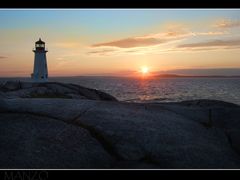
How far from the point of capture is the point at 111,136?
798 centimetres

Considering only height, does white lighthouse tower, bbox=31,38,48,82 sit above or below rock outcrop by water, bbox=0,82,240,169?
above

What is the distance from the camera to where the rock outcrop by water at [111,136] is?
6.97m

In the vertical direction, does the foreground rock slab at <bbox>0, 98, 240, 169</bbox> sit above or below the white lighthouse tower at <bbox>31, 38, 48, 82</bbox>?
below

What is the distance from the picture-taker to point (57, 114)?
9.27m

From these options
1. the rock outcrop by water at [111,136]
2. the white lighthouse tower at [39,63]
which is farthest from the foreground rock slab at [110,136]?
the white lighthouse tower at [39,63]

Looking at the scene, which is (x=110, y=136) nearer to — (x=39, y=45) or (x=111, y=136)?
(x=111, y=136)

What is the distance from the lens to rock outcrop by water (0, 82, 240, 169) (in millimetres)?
6973

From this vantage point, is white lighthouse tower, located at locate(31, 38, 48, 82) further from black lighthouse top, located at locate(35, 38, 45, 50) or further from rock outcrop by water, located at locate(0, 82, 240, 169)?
rock outcrop by water, located at locate(0, 82, 240, 169)

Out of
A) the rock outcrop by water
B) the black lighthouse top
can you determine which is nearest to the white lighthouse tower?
the black lighthouse top

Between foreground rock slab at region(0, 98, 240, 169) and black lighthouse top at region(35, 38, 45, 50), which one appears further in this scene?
black lighthouse top at region(35, 38, 45, 50)

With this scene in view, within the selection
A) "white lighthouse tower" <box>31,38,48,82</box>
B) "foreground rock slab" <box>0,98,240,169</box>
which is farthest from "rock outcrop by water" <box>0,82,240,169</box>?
"white lighthouse tower" <box>31,38,48,82</box>
